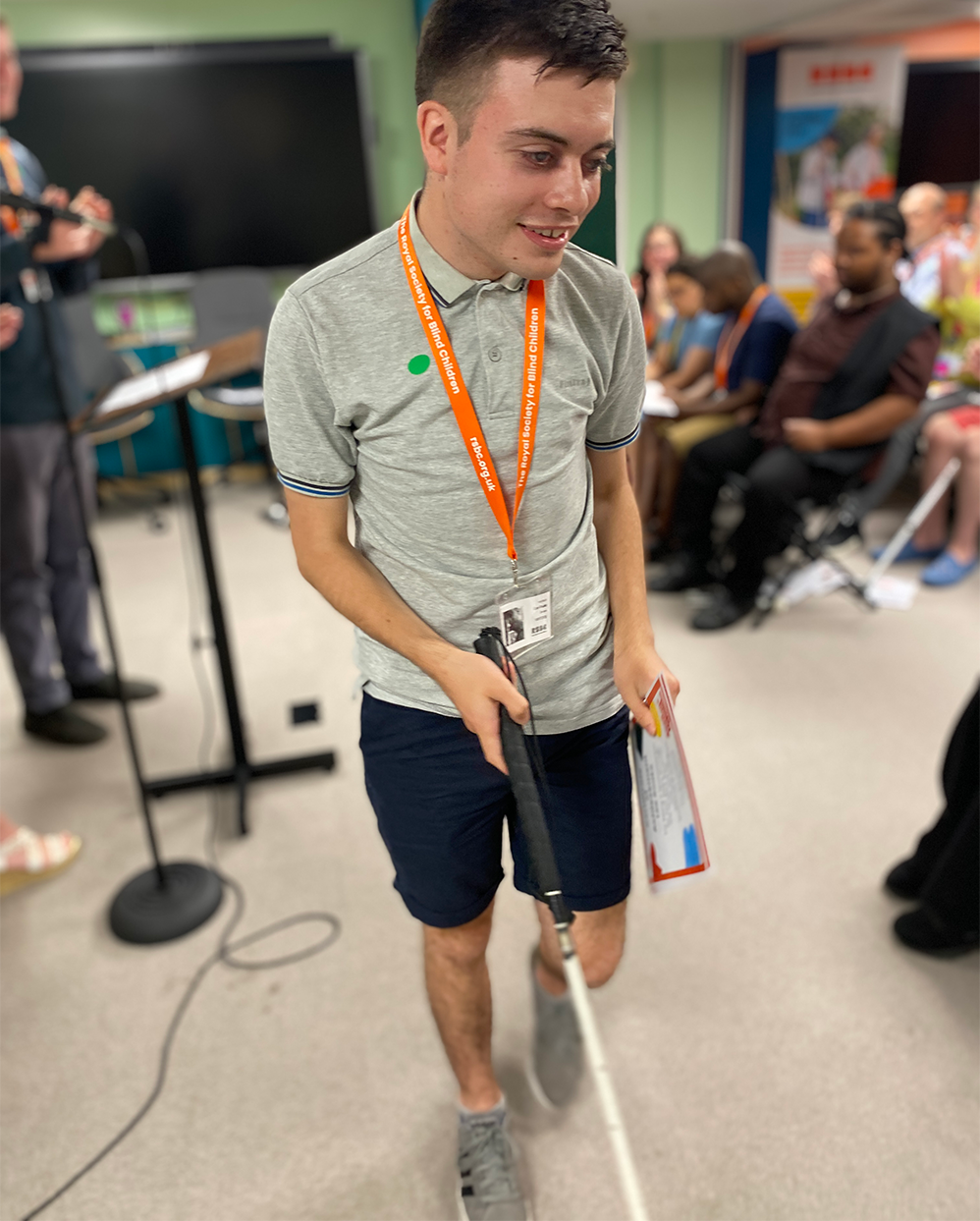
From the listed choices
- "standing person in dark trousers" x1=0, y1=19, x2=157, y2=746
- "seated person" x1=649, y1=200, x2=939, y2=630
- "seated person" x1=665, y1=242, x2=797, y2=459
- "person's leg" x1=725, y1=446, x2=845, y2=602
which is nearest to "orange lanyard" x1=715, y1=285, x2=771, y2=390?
"seated person" x1=665, y1=242, x2=797, y2=459

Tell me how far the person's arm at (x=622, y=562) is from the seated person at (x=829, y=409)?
2197 mm

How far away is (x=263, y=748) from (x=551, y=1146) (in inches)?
60.1

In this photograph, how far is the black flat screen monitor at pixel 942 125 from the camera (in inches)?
239

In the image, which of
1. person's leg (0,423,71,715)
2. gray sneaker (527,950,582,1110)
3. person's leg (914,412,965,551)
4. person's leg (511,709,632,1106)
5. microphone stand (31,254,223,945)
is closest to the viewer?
person's leg (511,709,632,1106)

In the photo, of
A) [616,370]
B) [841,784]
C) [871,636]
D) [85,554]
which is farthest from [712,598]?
[616,370]

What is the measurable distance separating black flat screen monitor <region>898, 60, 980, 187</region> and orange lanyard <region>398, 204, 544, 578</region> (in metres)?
6.51

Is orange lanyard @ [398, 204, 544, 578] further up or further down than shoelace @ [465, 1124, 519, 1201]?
further up

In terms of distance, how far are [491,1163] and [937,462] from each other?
335 cm

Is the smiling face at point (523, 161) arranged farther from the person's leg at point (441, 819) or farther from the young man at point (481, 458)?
the person's leg at point (441, 819)

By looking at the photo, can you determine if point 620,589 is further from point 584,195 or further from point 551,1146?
point 551,1146

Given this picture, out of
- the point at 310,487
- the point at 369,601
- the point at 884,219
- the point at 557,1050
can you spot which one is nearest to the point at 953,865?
the point at 557,1050

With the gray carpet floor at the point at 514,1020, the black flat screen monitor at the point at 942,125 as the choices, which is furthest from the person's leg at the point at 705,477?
the black flat screen monitor at the point at 942,125

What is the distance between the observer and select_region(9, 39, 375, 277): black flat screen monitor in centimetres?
503

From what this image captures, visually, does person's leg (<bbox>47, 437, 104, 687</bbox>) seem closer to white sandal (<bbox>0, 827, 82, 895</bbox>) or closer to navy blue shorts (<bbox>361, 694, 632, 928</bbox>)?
white sandal (<bbox>0, 827, 82, 895</bbox>)
